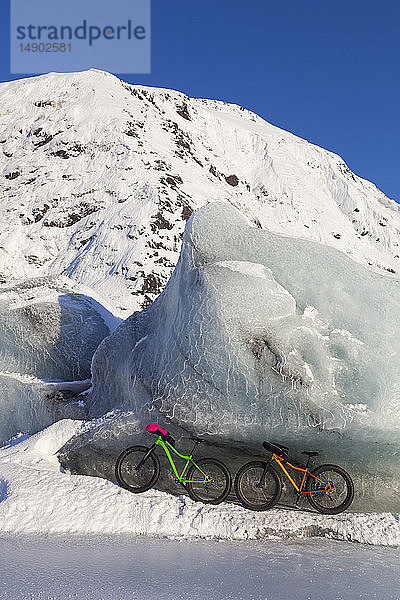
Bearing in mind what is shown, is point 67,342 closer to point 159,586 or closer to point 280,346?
point 280,346

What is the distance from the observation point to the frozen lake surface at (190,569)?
341 cm

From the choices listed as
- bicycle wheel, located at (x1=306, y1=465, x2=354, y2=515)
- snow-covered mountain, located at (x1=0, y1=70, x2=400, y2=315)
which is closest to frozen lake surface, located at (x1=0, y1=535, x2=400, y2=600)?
bicycle wheel, located at (x1=306, y1=465, x2=354, y2=515)

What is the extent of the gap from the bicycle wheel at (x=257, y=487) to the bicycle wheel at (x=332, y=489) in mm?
356

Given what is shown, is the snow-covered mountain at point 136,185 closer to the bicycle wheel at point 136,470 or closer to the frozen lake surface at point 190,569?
the bicycle wheel at point 136,470

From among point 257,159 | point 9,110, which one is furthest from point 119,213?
point 257,159

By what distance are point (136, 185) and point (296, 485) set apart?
36620 millimetres

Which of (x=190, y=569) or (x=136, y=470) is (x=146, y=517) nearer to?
(x=136, y=470)

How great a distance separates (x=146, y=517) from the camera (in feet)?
16.7

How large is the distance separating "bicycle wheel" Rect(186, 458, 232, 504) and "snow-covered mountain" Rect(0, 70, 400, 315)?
24.4 m

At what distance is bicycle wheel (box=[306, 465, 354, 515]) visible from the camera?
5293 mm

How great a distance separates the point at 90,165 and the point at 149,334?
38026 mm

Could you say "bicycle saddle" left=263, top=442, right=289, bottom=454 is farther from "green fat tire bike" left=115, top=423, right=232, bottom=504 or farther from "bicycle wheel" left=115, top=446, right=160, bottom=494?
"bicycle wheel" left=115, top=446, right=160, bottom=494

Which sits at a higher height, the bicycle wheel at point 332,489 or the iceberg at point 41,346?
the iceberg at point 41,346

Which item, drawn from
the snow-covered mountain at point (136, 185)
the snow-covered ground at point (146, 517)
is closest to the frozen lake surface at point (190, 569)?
the snow-covered ground at point (146, 517)
